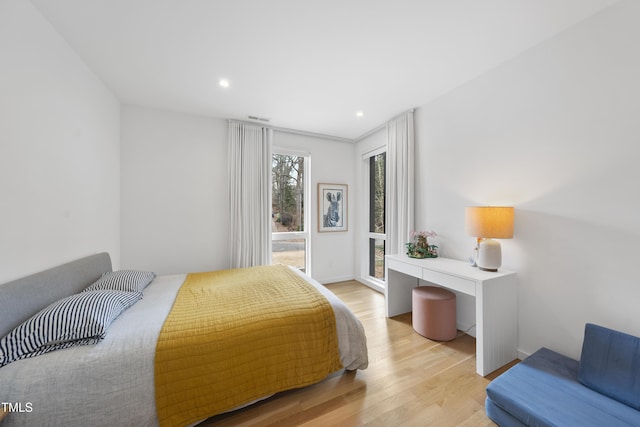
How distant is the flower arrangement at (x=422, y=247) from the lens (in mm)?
2584

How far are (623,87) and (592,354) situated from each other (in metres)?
1.76

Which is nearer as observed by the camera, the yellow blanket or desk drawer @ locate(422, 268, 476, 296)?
the yellow blanket

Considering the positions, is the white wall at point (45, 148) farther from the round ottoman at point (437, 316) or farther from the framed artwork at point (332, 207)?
the round ottoman at point (437, 316)

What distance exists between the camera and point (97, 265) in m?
2.05

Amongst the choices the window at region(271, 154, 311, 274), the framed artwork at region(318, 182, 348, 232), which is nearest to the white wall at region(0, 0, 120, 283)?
the window at region(271, 154, 311, 274)

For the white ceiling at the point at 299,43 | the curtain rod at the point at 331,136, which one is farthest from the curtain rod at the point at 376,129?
the white ceiling at the point at 299,43

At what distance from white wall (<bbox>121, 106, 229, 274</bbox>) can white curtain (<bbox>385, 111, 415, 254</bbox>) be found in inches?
95.8

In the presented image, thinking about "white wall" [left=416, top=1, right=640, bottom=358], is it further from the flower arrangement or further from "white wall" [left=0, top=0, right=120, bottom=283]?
"white wall" [left=0, top=0, right=120, bottom=283]

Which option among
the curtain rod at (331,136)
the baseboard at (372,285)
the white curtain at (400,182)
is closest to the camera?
the white curtain at (400,182)

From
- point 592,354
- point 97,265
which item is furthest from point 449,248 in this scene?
point 97,265

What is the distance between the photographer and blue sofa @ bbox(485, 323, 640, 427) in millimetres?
1159

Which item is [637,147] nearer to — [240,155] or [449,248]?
[449,248]

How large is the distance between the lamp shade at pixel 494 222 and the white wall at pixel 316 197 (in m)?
2.41

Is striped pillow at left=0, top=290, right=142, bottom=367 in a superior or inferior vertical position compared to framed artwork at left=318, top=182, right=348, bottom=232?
inferior
